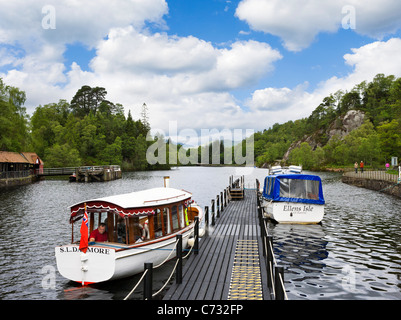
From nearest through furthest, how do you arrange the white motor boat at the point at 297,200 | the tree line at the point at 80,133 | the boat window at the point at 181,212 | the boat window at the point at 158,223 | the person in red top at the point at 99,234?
the person in red top at the point at 99,234 → the boat window at the point at 158,223 → the boat window at the point at 181,212 → the white motor boat at the point at 297,200 → the tree line at the point at 80,133

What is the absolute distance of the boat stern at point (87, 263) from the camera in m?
10.9

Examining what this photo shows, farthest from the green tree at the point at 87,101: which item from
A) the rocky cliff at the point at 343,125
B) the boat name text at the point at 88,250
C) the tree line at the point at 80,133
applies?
the boat name text at the point at 88,250

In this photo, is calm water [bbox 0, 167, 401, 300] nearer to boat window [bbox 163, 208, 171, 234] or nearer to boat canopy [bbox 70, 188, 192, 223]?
boat window [bbox 163, 208, 171, 234]

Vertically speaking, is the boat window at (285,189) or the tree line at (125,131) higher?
the tree line at (125,131)

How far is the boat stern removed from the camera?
10.9m

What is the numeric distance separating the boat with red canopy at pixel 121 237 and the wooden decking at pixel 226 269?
147 cm

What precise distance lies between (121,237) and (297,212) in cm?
1469

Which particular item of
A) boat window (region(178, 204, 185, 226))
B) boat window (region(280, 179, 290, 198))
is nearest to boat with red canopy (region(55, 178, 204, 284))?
boat window (region(178, 204, 185, 226))

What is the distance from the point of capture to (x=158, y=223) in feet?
45.7

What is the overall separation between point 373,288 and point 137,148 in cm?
12842

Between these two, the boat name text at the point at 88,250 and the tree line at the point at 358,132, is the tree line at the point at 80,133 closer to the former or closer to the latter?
the boat name text at the point at 88,250

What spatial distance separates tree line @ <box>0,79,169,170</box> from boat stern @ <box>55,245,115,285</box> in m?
61.3

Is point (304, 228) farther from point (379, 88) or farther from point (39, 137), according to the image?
point (379, 88)

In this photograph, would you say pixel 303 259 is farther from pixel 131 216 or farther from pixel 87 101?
pixel 87 101
